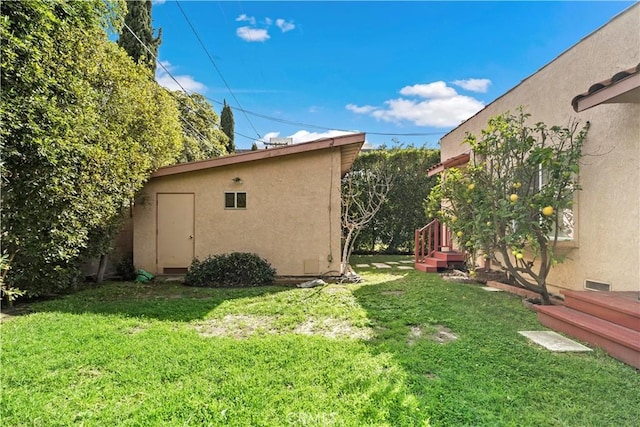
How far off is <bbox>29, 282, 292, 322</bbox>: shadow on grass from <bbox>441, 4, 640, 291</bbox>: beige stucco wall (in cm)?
533

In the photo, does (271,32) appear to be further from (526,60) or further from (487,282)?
(487,282)

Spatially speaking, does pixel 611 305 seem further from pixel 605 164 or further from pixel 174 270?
pixel 174 270

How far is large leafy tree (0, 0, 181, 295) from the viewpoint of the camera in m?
4.48

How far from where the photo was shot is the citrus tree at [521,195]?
512 centimetres

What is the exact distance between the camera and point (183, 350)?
144 inches

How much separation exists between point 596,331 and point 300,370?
10.4 ft

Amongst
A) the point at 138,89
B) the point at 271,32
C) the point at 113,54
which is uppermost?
the point at 271,32

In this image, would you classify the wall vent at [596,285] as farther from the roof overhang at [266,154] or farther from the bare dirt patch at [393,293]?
the roof overhang at [266,154]

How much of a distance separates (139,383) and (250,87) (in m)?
16.8

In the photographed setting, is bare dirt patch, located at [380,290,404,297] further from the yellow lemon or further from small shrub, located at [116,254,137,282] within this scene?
small shrub, located at [116,254,137,282]

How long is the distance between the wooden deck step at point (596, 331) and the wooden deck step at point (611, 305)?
2.3 inches

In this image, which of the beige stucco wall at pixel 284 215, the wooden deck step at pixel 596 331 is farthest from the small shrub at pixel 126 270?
the wooden deck step at pixel 596 331

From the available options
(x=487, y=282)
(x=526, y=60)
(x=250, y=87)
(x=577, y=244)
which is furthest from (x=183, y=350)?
(x=250, y=87)

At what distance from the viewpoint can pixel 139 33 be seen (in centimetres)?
1424
